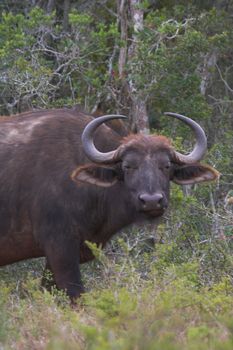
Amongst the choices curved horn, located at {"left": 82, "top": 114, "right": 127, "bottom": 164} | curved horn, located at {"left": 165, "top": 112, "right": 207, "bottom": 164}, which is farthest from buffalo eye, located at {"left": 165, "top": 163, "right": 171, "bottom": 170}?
curved horn, located at {"left": 82, "top": 114, "right": 127, "bottom": 164}

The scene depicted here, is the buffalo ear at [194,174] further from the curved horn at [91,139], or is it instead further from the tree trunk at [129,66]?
the tree trunk at [129,66]

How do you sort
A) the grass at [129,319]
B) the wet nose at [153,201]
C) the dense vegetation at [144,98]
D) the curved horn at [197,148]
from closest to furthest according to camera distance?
the grass at [129,319] → the dense vegetation at [144,98] → the wet nose at [153,201] → the curved horn at [197,148]

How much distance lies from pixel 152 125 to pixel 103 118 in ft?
20.9

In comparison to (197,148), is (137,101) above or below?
below

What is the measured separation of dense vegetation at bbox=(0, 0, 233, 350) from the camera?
7.33 m

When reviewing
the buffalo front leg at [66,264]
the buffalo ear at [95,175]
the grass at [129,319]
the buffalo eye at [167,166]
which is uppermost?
the buffalo eye at [167,166]

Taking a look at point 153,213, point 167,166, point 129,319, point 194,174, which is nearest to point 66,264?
point 153,213

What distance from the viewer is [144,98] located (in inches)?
512

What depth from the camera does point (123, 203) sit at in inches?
368

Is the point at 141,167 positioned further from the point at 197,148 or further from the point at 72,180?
the point at 197,148

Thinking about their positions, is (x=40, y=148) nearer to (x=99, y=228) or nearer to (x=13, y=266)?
(x=99, y=228)

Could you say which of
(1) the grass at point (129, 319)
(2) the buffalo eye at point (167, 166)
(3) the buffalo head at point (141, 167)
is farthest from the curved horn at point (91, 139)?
(1) the grass at point (129, 319)

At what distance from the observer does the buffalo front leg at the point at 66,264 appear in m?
9.18

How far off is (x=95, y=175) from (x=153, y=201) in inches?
31.3
